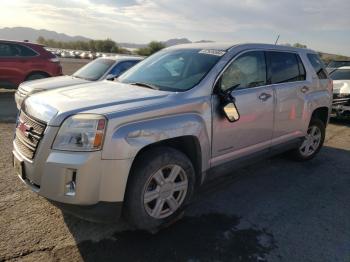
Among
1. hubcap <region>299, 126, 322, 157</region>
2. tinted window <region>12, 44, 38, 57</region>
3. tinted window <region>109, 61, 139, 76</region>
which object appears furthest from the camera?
tinted window <region>12, 44, 38, 57</region>

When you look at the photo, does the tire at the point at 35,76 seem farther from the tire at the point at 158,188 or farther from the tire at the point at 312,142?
the tire at the point at 158,188

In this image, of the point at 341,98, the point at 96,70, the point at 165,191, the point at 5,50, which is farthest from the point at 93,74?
the point at 341,98

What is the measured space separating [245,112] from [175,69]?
3.11 feet

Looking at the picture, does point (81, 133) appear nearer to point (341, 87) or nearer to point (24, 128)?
point (24, 128)

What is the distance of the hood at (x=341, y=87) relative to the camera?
30.6 ft

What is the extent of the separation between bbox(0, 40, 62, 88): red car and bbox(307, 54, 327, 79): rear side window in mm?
8638

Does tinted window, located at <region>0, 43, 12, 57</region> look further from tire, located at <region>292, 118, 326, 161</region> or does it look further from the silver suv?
tire, located at <region>292, 118, 326, 161</region>

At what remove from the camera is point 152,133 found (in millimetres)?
3066

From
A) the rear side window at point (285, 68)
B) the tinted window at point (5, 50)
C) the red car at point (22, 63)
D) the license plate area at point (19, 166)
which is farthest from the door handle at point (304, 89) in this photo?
the tinted window at point (5, 50)

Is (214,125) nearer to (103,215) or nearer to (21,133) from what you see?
(103,215)

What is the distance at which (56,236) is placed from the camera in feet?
10.5

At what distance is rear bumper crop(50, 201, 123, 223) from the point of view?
288 centimetres

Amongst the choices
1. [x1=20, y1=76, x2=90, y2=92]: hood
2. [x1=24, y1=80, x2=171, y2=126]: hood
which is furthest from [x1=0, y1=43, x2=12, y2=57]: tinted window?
[x1=24, y1=80, x2=171, y2=126]: hood

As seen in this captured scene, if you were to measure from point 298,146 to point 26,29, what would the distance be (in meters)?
206
